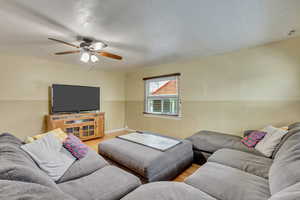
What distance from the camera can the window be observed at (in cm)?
394

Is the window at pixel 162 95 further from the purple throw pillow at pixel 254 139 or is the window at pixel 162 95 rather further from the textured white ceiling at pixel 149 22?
the purple throw pillow at pixel 254 139

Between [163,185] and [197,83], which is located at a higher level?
[197,83]

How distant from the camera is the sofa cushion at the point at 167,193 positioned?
1044 millimetres

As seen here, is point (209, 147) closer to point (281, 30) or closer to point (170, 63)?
point (281, 30)

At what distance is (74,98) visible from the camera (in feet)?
12.4

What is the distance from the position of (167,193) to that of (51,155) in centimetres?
130

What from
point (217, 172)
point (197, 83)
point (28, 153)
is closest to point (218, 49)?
point (197, 83)

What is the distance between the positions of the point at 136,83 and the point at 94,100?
60.7 inches

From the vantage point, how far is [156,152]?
6.37 ft

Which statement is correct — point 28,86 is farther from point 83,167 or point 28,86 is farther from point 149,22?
point 149,22

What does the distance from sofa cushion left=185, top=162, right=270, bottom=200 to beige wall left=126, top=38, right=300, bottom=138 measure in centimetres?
187

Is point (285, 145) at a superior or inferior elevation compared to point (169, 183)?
superior

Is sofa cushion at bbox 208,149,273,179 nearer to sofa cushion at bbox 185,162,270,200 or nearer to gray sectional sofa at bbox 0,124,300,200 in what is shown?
gray sectional sofa at bbox 0,124,300,200

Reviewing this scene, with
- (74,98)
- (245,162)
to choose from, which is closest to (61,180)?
(245,162)
